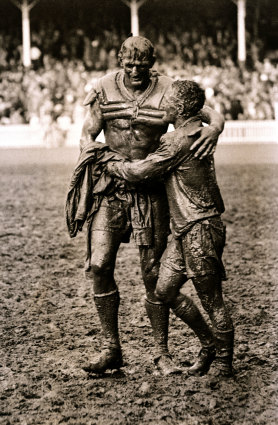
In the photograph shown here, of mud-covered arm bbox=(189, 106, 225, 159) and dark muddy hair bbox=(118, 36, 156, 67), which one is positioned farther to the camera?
dark muddy hair bbox=(118, 36, 156, 67)

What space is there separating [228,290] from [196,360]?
9.08 ft

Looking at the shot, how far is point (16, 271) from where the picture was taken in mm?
9109

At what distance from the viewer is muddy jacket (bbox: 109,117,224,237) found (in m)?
4.88

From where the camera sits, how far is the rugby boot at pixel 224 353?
499cm

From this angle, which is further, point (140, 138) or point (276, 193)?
point (276, 193)

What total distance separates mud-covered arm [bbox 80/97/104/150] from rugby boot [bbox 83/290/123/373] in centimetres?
103

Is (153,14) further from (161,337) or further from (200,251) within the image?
(200,251)

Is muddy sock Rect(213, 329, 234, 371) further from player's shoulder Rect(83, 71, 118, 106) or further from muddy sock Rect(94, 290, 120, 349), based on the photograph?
player's shoulder Rect(83, 71, 118, 106)

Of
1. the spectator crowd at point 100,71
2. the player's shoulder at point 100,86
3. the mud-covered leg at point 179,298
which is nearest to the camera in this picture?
the mud-covered leg at point 179,298

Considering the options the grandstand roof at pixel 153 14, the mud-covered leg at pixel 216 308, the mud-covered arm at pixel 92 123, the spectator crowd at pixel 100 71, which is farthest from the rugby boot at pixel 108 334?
the grandstand roof at pixel 153 14

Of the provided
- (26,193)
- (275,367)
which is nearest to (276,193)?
(26,193)

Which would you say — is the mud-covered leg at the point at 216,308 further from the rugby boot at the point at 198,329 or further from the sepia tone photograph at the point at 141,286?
the rugby boot at the point at 198,329

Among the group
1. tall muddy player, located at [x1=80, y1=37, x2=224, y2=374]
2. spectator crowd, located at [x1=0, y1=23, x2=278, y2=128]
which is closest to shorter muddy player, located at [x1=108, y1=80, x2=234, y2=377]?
tall muddy player, located at [x1=80, y1=37, x2=224, y2=374]

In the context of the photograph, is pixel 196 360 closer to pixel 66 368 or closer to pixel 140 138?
pixel 66 368
